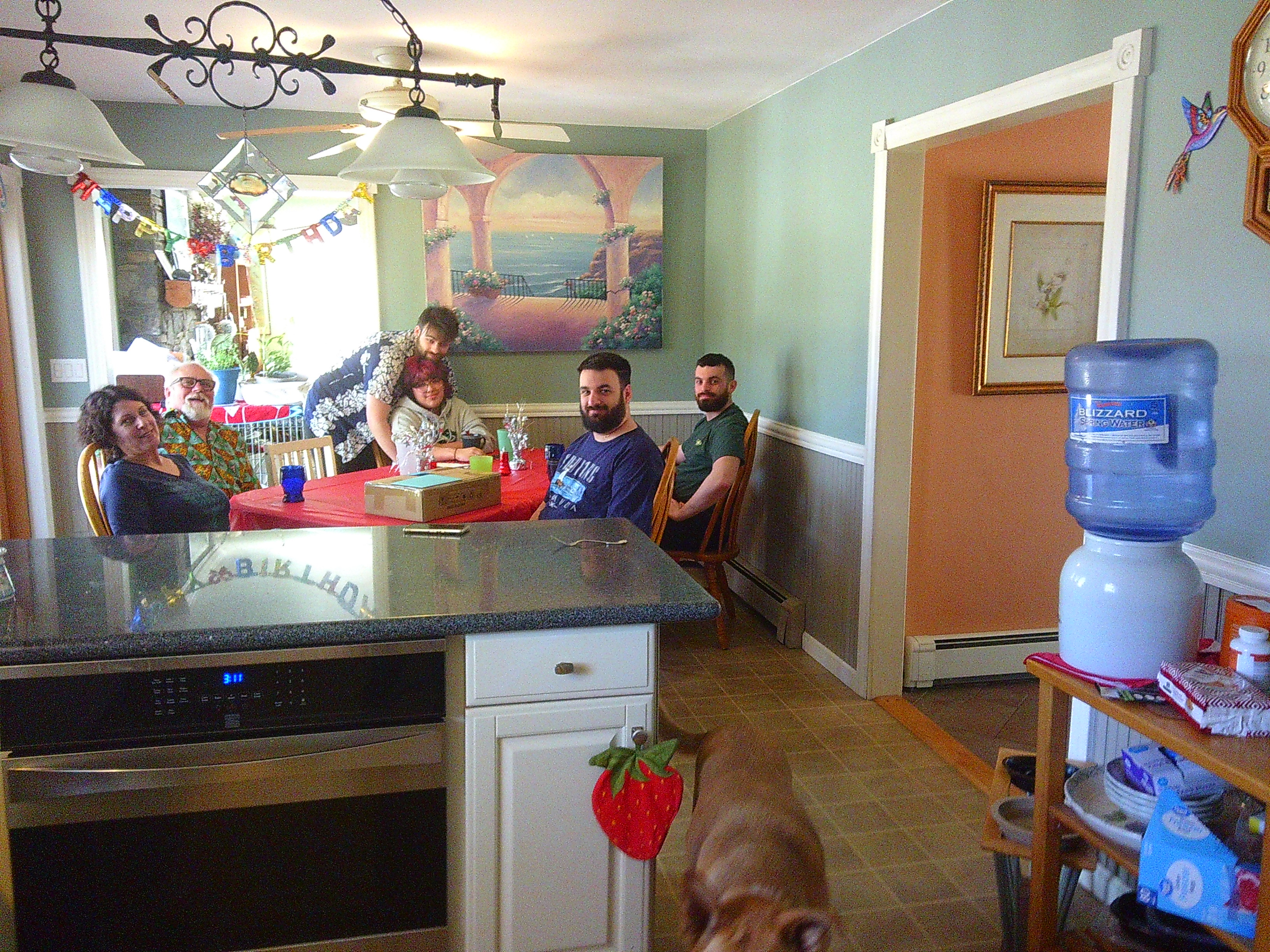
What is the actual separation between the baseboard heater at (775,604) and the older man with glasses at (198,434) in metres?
2.29

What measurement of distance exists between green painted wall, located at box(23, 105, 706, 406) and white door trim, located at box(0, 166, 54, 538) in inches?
2.5

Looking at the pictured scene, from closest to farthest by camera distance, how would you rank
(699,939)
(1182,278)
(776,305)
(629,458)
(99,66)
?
(699,939) < (1182,278) < (629,458) < (99,66) < (776,305)

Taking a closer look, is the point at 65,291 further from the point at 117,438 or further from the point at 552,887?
the point at 552,887

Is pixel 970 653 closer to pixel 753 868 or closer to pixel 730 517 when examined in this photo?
pixel 730 517

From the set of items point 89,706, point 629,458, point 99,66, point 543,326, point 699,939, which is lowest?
point 699,939

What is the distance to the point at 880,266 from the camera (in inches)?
139

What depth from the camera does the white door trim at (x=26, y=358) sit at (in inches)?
184

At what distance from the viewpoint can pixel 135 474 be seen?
3.05m

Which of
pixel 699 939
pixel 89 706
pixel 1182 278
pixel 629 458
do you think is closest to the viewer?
pixel 699 939

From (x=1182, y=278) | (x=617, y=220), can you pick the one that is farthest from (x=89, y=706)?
(x=617, y=220)

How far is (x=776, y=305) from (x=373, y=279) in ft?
6.96

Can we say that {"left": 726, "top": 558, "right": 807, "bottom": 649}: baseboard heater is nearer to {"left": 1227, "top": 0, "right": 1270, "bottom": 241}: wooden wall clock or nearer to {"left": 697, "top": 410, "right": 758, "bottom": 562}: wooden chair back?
{"left": 697, "top": 410, "right": 758, "bottom": 562}: wooden chair back

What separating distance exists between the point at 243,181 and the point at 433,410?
172 centimetres

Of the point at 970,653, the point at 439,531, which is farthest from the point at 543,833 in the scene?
the point at 970,653
